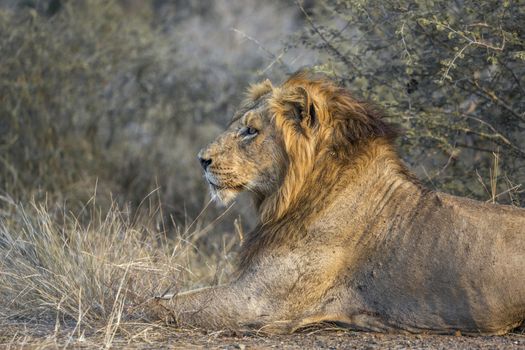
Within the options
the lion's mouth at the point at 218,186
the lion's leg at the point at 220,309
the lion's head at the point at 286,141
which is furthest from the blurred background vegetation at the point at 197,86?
the lion's leg at the point at 220,309

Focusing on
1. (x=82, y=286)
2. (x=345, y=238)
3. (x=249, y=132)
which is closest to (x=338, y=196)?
(x=345, y=238)

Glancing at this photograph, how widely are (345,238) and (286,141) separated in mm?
676

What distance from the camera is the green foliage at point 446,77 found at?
687 centimetres

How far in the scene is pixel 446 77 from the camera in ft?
21.9

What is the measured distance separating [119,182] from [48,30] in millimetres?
2340

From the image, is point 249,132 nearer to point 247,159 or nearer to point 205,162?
point 247,159

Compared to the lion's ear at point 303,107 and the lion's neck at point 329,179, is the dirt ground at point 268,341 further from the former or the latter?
the lion's ear at point 303,107

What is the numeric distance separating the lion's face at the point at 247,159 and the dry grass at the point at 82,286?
0.68m

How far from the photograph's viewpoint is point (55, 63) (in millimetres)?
11961

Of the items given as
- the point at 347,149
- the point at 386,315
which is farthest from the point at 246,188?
the point at 386,315

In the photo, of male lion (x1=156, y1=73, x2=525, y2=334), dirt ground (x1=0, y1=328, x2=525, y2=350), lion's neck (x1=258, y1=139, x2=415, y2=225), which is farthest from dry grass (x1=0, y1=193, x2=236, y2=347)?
lion's neck (x1=258, y1=139, x2=415, y2=225)

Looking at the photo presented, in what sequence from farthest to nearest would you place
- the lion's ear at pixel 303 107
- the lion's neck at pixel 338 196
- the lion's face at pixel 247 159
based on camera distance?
1. the lion's face at pixel 247 159
2. the lion's ear at pixel 303 107
3. the lion's neck at pixel 338 196

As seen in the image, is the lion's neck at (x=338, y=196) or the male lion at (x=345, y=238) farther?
the lion's neck at (x=338, y=196)

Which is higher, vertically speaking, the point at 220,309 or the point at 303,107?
the point at 303,107
